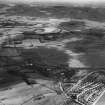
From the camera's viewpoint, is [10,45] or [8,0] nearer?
[10,45]

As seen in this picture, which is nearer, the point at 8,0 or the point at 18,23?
the point at 18,23

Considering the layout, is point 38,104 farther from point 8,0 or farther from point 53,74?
point 8,0

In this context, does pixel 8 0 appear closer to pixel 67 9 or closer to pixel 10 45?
pixel 67 9

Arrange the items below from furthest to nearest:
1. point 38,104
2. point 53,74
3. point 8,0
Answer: point 8,0
point 53,74
point 38,104

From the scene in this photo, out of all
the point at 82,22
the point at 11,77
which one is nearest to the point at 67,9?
the point at 82,22

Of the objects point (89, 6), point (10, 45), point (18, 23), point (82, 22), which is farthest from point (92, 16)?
point (10, 45)

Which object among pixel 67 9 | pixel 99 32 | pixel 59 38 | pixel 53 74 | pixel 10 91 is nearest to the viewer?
pixel 10 91
